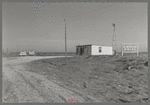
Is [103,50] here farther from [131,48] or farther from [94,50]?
[131,48]

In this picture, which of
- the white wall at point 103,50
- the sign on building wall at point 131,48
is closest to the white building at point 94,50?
the white wall at point 103,50

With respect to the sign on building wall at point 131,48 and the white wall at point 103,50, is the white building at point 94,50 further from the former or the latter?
the sign on building wall at point 131,48

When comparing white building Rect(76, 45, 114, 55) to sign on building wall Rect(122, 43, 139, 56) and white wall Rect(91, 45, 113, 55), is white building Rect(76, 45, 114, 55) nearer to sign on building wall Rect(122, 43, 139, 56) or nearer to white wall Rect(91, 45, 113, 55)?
white wall Rect(91, 45, 113, 55)

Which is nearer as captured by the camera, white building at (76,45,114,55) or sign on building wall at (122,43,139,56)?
sign on building wall at (122,43,139,56)

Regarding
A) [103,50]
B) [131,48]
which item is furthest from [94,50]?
[131,48]

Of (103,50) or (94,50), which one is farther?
(103,50)

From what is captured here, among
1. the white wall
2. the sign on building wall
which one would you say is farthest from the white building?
the sign on building wall

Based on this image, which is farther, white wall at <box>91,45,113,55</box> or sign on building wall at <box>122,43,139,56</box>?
white wall at <box>91,45,113,55</box>

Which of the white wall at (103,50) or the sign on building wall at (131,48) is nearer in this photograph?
the sign on building wall at (131,48)

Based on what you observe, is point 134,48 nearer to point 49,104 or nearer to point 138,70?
point 138,70

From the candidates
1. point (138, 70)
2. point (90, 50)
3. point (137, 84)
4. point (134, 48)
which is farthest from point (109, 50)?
point (137, 84)

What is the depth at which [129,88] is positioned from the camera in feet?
17.1

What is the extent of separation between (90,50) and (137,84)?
14.4 m

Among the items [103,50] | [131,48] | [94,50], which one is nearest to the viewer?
[131,48]
